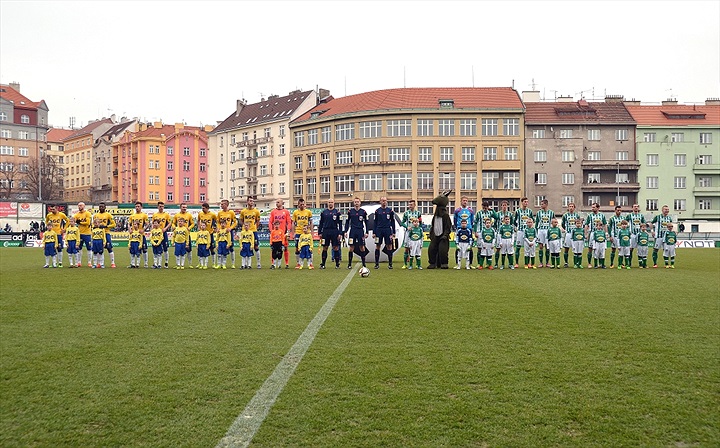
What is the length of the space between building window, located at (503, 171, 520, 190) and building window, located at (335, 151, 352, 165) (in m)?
16.6

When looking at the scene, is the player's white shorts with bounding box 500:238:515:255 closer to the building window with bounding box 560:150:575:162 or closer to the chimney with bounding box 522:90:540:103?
the building window with bounding box 560:150:575:162

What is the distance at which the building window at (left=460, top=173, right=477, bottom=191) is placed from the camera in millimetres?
66188

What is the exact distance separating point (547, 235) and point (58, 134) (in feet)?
387

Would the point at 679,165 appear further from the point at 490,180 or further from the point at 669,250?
the point at 669,250

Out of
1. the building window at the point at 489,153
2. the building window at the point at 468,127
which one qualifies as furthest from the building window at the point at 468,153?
the building window at the point at 468,127

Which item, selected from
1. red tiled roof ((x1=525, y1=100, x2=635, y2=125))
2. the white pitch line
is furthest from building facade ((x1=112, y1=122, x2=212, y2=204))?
the white pitch line

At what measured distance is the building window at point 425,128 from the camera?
6700 cm

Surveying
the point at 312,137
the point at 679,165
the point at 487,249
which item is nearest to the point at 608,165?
the point at 679,165

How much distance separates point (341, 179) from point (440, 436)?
6694 centimetres

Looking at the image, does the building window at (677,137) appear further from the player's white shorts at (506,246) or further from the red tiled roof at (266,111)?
the player's white shorts at (506,246)

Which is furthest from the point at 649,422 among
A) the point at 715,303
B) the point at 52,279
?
the point at 52,279

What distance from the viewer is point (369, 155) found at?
68.8 metres

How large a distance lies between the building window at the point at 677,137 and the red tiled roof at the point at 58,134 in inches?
3895

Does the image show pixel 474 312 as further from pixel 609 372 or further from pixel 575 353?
pixel 609 372
